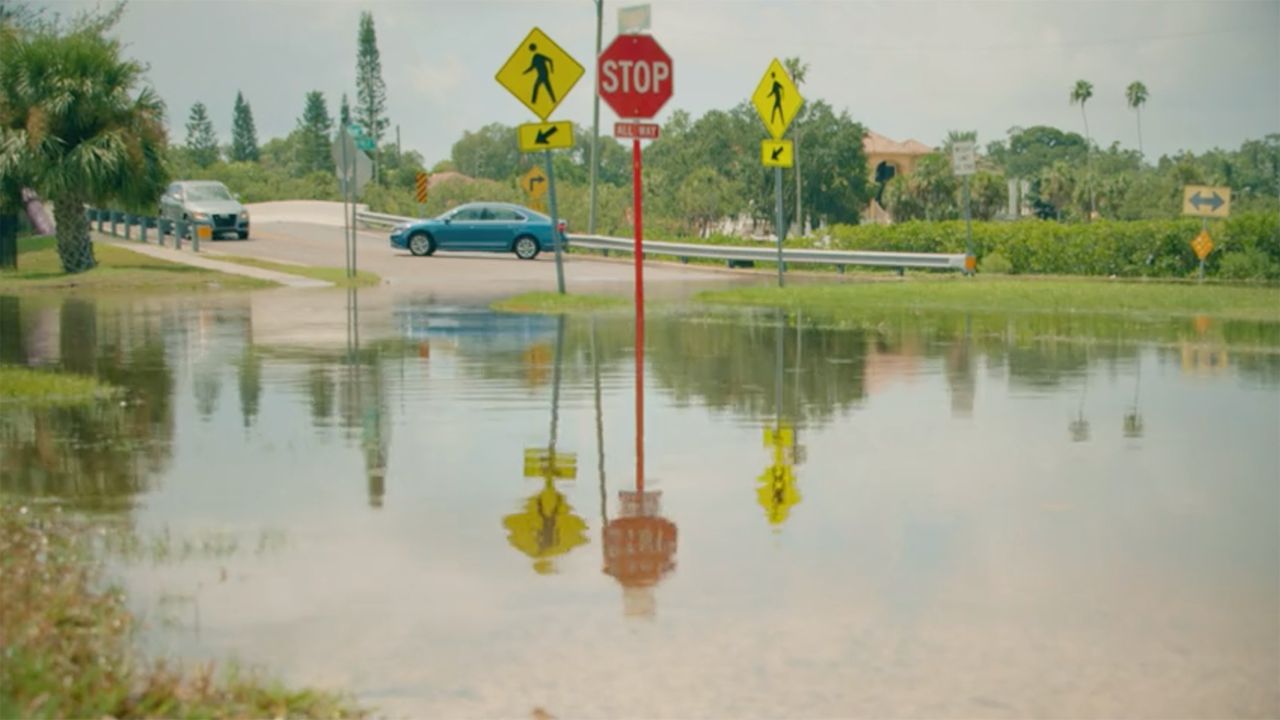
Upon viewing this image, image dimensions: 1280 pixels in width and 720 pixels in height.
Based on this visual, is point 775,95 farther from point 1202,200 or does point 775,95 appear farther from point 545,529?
point 545,529

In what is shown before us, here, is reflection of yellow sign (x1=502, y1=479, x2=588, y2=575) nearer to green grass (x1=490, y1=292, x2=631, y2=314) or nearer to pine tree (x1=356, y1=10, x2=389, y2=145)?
green grass (x1=490, y1=292, x2=631, y2=314)

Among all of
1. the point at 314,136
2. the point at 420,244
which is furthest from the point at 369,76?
the point at 420,244

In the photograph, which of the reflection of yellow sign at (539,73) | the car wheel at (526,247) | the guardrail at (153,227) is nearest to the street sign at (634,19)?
the reflection of yellow sign at (539,73)

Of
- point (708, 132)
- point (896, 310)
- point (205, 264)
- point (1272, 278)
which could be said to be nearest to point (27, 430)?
point (896, 310)

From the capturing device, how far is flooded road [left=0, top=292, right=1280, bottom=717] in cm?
620

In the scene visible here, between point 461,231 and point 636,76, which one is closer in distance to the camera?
point 636,76

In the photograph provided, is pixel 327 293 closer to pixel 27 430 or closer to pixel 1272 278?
pixel 27 430

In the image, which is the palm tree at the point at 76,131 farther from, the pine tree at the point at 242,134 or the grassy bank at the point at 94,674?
the pine tree at the point at 242,134

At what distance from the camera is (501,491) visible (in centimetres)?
983

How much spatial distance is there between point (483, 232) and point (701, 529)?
39.2m

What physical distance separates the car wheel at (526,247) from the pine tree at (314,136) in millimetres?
92894

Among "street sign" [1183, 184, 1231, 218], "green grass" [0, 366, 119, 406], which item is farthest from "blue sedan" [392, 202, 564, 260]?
"green grass" [0, 366, 119, 406]

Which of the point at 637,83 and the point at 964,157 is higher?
the point at 964,157

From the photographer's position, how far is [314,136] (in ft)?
475
